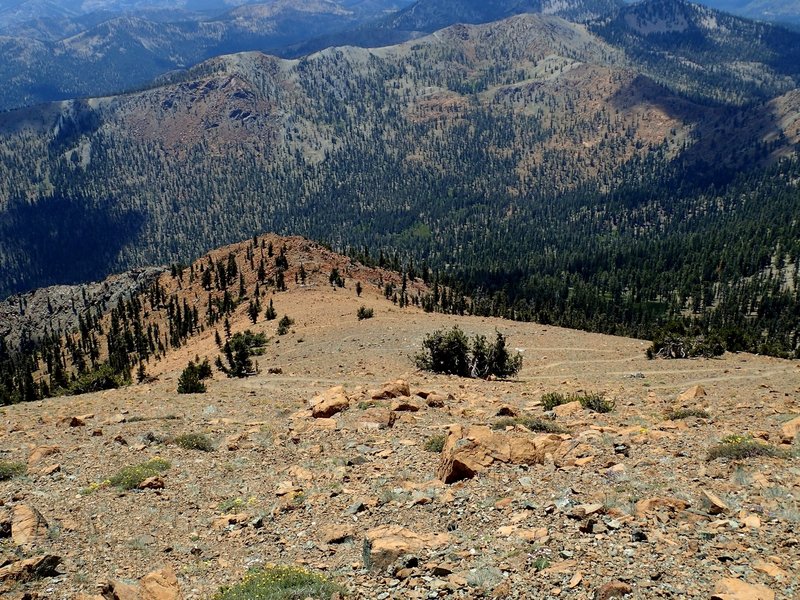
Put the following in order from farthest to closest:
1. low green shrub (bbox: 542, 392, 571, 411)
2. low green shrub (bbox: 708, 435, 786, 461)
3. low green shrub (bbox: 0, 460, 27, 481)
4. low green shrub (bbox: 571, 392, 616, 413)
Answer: low green shrub (bbox: 542, 392, 571, 411), low green shrub (bbox: 571, 392, 616, 413), low green shrub (bbox: 0, 460, 27, 481), low green shrub (bbox: 708, 435, 786, 461)

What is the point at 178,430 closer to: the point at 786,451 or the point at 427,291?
the point at 786,451

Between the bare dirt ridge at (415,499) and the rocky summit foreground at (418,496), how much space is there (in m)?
0.07

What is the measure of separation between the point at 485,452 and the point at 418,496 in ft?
9.26

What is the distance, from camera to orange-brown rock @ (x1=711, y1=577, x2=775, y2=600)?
33.3 ft

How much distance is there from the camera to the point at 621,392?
31.6 metres

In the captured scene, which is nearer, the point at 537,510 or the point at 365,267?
the point at 537,510

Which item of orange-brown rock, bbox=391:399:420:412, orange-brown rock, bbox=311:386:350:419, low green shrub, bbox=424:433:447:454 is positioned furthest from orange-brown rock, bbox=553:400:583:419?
orange-brown rock, bbox=311:386:350:419

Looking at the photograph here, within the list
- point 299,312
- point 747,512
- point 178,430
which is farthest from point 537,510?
point 299,312

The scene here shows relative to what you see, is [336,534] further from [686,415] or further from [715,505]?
[686,415]

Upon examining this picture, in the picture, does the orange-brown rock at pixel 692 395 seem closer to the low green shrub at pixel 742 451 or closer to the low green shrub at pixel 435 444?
the low green shrub at pixel 742 451

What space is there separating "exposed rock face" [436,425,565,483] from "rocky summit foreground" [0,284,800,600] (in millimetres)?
69

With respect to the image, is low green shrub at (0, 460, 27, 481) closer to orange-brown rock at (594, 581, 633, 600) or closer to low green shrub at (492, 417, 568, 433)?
low green shrub at (492, 417, 568, 433)

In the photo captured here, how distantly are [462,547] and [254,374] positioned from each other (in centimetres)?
3503

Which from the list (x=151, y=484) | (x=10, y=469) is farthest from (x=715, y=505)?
(x=10, y=469)
